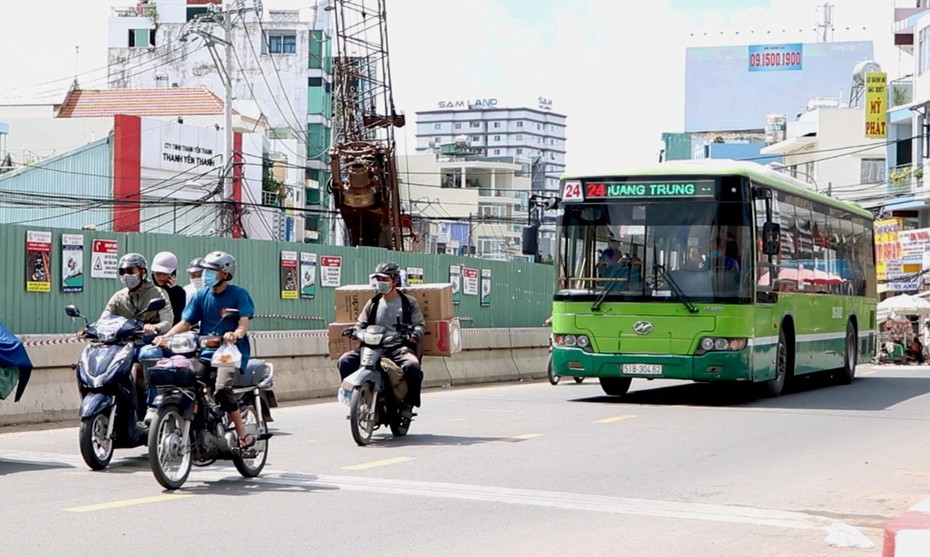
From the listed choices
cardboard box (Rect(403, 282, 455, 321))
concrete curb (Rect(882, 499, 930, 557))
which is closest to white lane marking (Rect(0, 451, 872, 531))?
concrete curb (Rect(882, 499, 930, 557))

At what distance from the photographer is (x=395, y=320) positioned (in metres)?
13.7

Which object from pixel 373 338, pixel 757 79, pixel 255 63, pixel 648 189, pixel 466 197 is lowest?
pixel 373 338

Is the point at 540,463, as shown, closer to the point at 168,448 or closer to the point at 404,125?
the point at 168,448

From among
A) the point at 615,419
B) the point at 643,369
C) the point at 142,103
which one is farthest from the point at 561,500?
the point at 142,103

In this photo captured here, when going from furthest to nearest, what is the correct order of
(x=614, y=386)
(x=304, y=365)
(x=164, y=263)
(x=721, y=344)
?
(x=614, y=386) → (x=304, y=365) → (x=721, y=344) → (x=164, y=263)

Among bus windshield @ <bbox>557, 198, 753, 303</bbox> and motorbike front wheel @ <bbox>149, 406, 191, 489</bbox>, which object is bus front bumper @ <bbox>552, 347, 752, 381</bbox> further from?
motorbike front wheel @ <bbox>149, 406, 191, 489</bbox>

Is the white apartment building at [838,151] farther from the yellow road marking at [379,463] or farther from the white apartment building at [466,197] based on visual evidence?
the yellow road marking at [379,463]

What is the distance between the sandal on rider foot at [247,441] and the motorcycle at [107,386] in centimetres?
128

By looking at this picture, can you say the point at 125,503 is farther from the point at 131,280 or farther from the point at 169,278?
the point at 169,278

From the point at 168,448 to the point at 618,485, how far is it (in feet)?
11.2

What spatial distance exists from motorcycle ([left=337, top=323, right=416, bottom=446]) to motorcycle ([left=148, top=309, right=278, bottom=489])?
210 centimetres

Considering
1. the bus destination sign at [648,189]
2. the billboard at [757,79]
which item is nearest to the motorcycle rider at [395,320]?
the bus destination sign at [648,189]

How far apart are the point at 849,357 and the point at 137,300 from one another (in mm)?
16976

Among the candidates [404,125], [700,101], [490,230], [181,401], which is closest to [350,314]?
[181,401]
